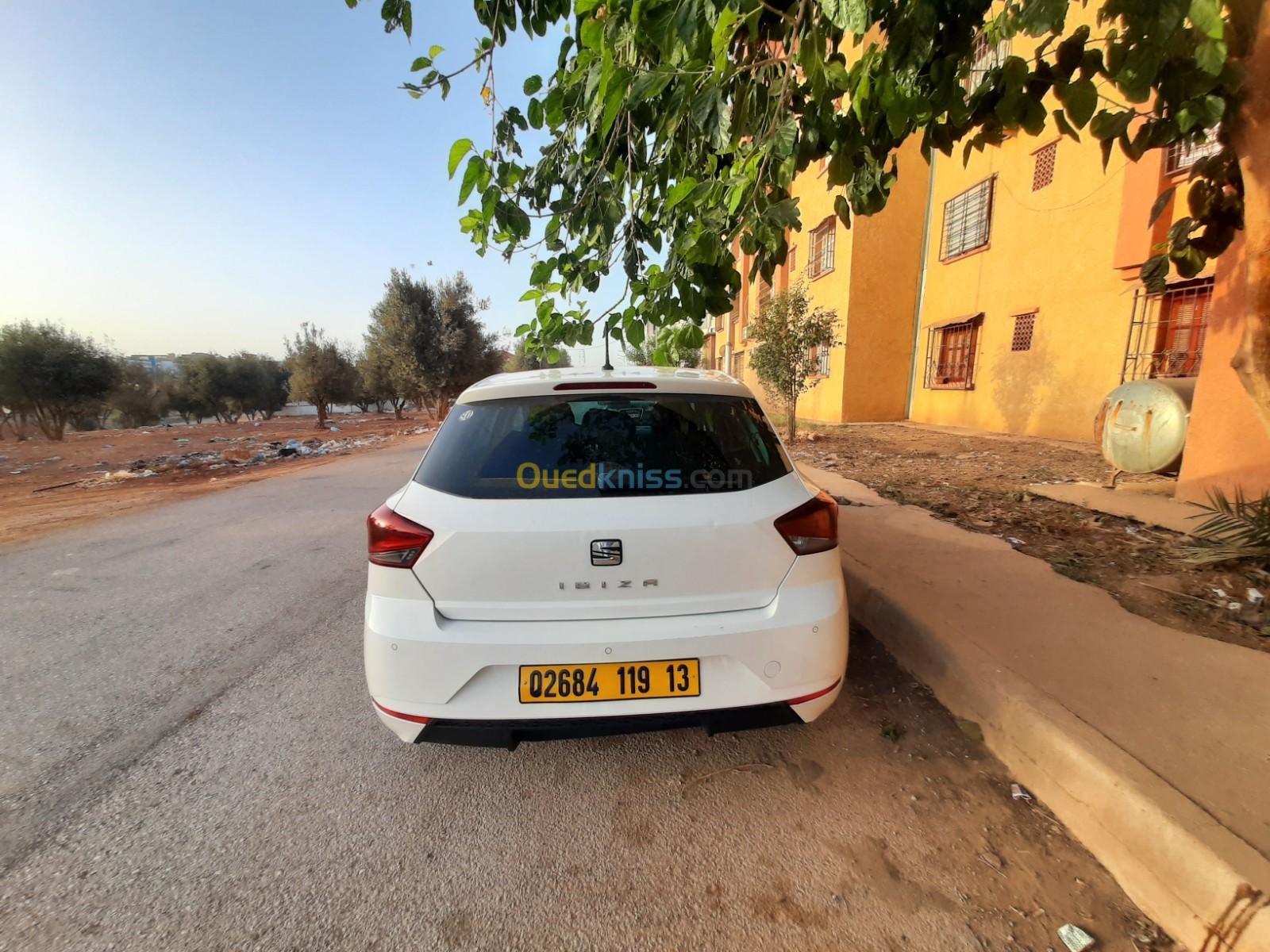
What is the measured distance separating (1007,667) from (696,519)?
1716 mm

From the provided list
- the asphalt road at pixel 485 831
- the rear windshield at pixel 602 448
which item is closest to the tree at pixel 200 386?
the asphalt road at pixel 485 831

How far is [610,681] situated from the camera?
1697mm

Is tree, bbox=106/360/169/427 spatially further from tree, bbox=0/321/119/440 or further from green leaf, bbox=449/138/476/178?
green leaf, bbox=449/138/476/178

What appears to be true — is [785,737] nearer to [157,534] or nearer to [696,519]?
[696,519]

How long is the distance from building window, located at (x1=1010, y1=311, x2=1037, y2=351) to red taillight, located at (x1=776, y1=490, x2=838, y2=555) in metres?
10.8

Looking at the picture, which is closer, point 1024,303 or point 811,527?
point 811,527

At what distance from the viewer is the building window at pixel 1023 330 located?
32.4ft

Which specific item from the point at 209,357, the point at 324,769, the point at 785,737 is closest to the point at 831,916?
the point at 785,737

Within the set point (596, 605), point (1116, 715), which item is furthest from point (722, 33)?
point (1116, 715)

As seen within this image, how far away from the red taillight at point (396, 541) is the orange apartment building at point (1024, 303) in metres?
3.35

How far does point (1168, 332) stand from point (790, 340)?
18.0 ft

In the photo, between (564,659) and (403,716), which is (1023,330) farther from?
(403,716)

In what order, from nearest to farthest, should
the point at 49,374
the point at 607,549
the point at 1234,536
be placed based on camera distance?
1. the point at 607,549
2. the point at 1234,536
3. the point at 49,374

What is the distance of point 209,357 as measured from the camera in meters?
35.5
